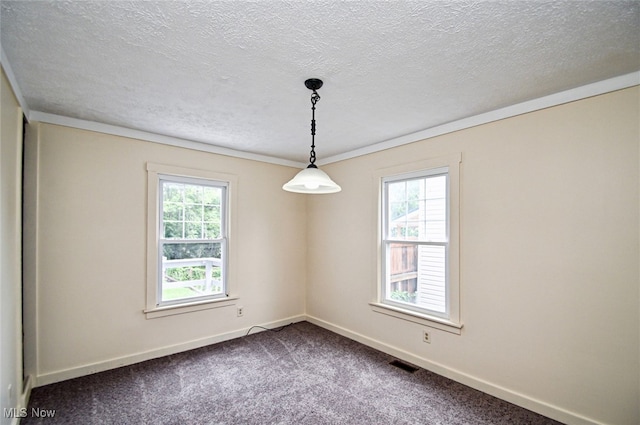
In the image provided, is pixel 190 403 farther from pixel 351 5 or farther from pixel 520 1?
pixel 520 1

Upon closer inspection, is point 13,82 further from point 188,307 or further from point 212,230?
point 188,307

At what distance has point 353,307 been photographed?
159 inches

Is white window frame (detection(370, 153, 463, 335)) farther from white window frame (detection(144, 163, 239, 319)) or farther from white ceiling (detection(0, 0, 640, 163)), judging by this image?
white window frame (detection(144, 163, 239, 319))

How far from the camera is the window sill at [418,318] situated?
295 centimetres

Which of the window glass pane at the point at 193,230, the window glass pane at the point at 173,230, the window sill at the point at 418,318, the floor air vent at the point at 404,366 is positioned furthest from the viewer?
the window glass pane at the point at 193,230

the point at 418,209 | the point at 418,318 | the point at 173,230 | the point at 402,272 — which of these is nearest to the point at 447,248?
the point at 418,209

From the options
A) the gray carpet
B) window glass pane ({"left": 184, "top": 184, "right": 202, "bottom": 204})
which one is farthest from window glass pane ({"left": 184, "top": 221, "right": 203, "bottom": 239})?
the gray carpet

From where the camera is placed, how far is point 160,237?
3.52m

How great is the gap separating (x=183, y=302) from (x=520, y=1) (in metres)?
4.04

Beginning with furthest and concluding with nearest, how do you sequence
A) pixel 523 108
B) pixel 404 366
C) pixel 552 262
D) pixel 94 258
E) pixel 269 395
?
pixel 404 366 → pixel 94 258 → pixel 269 395 → pixel 523 108 → pixel 552 262

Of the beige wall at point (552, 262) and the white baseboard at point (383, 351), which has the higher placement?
the beige wall at point (552, 262)

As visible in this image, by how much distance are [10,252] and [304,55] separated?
2508 millimetres

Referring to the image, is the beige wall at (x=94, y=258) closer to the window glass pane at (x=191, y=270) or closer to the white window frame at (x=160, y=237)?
the white window frame at (x=160, y=237)

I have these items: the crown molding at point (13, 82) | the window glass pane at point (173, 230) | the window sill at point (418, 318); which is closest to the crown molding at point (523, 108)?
the window sill at point (418, 318)
